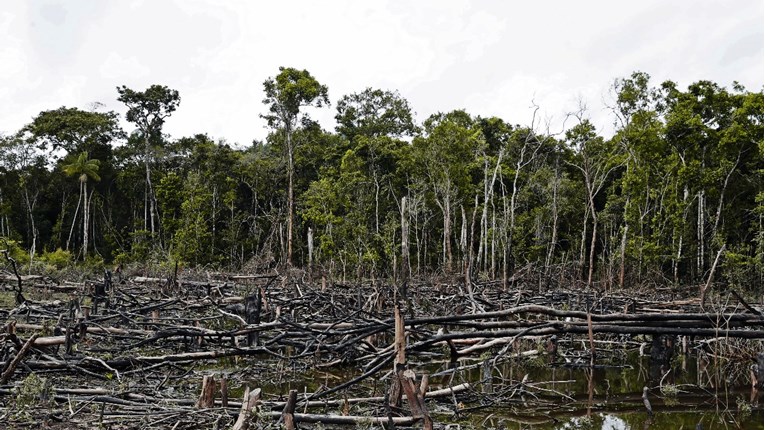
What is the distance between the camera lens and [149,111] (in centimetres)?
3481

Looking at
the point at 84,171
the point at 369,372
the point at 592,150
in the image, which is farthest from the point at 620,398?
the point at 84,171

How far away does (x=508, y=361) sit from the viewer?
8.12m

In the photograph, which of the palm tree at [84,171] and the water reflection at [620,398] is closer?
the water reflection at [620,398]

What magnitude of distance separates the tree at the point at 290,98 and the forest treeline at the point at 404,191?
0.09 m

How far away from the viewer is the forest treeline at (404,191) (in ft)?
76.7

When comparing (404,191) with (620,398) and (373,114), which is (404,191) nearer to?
(373,114)

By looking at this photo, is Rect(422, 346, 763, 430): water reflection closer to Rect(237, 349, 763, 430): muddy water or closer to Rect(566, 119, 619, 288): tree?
Rect(237, 349, 763, 430): muddy water

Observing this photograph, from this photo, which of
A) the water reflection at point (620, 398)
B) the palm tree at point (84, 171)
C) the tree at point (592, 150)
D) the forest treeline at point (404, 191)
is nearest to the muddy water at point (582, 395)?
the water reflection at point (620, 398)

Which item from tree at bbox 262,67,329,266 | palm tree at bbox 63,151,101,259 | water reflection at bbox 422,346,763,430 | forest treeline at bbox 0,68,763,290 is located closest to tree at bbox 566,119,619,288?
forest treeline at bbox 0,68,763,290

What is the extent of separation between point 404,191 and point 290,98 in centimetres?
759

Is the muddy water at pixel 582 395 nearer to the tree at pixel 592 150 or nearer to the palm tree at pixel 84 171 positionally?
the tree at pixel 592 150

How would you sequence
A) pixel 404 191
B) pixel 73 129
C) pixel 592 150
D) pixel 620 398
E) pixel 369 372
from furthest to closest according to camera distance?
1. pixel 73 129
2. pixel 404 191
3. pixel 592 150
4. pixel 620 398
5. pixel 369 372

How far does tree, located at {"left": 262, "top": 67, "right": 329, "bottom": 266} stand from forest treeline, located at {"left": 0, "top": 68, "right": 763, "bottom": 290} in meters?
0.09

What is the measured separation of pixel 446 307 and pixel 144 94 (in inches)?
1123
